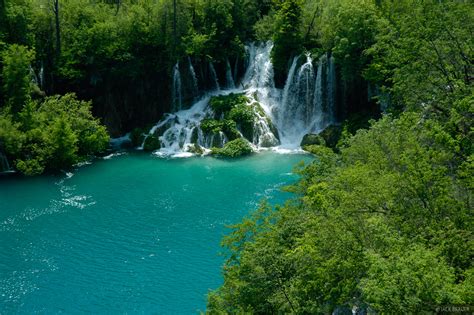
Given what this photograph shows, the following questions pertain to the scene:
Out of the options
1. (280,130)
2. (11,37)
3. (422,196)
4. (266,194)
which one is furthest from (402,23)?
(11,37)

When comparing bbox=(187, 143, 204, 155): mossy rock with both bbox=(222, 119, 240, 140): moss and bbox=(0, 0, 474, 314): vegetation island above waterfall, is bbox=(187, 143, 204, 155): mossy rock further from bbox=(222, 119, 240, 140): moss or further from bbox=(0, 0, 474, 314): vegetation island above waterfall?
bbox=(222, 119, 240, 140): moss

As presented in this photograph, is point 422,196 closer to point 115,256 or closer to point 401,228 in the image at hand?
point 401,228

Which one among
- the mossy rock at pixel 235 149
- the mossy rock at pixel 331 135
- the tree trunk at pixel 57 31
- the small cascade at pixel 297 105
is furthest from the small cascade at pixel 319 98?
the tree trunk at pixel 57 31

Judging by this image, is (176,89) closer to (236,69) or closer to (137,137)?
(137,137)

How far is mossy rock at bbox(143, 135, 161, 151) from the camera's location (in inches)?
1832

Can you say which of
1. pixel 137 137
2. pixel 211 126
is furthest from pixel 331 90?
pixel 137 137

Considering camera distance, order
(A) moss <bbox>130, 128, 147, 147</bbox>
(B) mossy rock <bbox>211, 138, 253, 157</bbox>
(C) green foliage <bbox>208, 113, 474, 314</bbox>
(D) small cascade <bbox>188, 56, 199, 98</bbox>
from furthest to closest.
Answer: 1. (D) small cascade <bbox>188, 56, 199, 98</bbox>
2. (A) moss <bbox>130, 128, 147, 147</bbox>
3. (B) mossy rock <bbox>211, 138, 253, 157</bbox>
4. (C) green foliage <bbox>208, 113, 474, 314</bbox>

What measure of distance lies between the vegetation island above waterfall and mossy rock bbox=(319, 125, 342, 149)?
21 centimetres

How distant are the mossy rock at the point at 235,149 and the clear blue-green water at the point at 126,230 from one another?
1.20 metres

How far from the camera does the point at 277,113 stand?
49281 millimetres

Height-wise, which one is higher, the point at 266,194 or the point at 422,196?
the point at 422,196

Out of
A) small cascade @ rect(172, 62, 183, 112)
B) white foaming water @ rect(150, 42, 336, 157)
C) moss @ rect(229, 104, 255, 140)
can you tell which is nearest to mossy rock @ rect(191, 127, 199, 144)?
white foaming water @ rect(150, 42, 336, 157)

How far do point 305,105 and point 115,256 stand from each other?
27.4 metres

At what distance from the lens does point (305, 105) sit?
159 feet
